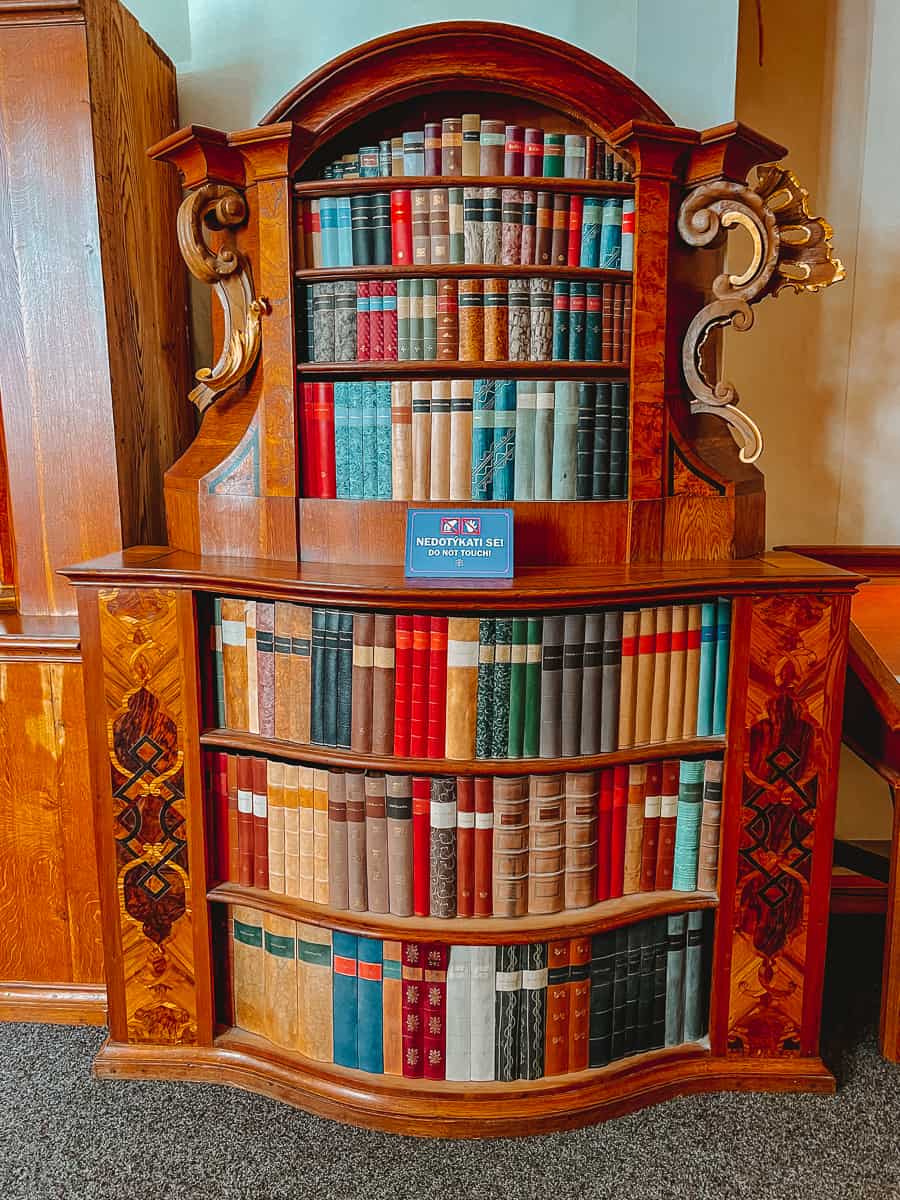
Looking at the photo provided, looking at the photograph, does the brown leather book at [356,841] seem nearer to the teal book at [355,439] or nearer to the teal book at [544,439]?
the teal book at [355,439]

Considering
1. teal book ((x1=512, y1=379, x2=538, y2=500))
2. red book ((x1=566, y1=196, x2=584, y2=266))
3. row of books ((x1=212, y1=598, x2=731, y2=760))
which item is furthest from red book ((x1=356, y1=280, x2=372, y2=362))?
row of books ((x1=212, y1=598, x2=731, y2=760))

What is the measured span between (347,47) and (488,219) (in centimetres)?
83

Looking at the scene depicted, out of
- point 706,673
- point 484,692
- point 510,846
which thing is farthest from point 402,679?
point 706,673

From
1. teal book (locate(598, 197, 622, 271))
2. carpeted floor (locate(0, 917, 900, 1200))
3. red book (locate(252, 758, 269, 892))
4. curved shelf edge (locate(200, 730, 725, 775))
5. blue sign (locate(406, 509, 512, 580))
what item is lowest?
carpeted floor (locate(0, 917, 900, 1200))

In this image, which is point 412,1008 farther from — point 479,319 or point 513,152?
point 513,152

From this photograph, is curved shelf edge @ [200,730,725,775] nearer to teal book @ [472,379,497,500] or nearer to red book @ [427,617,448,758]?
red book @ [427,617,448,758]

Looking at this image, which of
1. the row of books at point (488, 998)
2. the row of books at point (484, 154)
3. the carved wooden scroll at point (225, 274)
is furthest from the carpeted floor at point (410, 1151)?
the row of books at point (484, 154)

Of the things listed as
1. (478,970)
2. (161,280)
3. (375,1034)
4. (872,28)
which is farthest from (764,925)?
(872,28)

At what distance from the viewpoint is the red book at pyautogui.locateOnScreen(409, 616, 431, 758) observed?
6.10ft

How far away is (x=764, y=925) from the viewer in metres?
2.00

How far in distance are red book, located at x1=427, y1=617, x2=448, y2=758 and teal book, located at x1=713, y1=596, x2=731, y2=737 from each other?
1.88 feet

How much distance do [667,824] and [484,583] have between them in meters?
0.67

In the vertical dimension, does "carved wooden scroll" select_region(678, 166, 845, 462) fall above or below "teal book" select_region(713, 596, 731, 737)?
above

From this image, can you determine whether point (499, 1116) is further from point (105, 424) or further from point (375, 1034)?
point (105, 424)
